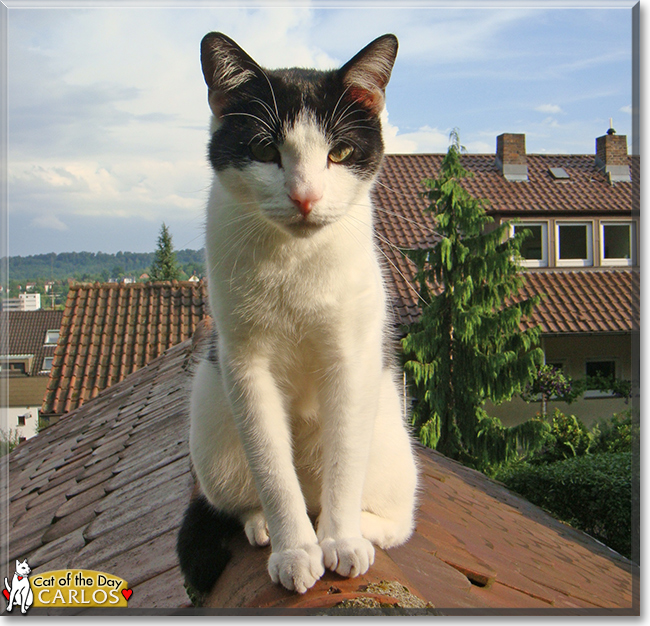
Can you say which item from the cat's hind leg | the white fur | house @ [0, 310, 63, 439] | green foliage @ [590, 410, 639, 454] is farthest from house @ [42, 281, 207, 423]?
the white fur

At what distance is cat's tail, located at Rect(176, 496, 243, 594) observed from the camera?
5.02 feet

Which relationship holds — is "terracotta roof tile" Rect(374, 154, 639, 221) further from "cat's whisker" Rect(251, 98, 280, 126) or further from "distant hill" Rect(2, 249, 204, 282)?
"cat's whisker" Rect(251, 98, 280, 126)

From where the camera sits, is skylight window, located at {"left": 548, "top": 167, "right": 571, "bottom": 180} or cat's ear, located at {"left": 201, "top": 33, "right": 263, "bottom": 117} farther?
skylight window, located at {"left": 548, "top": 167, "right": 571, "bottom": 180}

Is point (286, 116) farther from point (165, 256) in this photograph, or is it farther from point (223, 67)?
point (165, 256)

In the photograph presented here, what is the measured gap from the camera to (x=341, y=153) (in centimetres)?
156

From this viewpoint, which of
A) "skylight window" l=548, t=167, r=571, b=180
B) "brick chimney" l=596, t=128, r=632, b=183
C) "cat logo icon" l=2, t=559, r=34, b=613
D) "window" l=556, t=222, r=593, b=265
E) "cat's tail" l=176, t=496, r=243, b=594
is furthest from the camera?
"skylight window" l=548, t=167, r=571, b=180

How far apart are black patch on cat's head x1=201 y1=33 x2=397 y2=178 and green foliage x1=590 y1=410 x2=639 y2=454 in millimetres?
7197

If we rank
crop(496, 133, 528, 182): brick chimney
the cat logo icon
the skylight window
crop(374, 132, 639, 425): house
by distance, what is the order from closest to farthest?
1. the cat logo icon
2. crop(374, 132, 639, 425): house
3. the skylight window
4. crop(496, 133, 528, 182): brick chimney

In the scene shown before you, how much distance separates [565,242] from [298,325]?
900 cm

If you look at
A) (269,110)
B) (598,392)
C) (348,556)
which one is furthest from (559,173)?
(348,556)

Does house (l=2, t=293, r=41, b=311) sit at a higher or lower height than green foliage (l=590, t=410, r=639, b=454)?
higher

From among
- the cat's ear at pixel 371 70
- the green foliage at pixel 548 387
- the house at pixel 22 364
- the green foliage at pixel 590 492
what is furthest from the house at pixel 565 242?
the cat's ear at pixel 371 70

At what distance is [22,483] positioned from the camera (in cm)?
378

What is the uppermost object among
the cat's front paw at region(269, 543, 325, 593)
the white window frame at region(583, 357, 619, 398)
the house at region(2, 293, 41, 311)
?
the house at region(2, 293, 41, 311)
